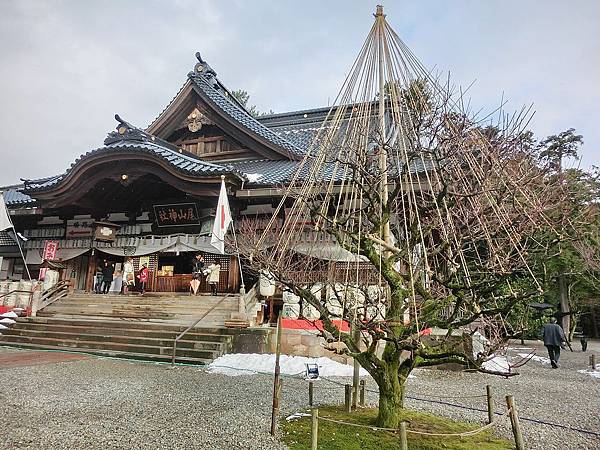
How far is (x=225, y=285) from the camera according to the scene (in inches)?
557

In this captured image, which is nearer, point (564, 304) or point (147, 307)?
point (147, 307)

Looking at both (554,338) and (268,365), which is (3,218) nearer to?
(268,365)

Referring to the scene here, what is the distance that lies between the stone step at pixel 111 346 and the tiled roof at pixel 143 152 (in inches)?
227

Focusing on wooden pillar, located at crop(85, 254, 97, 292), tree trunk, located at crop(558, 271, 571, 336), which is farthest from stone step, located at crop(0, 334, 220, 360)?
tree trunk, located at crop(558, 271, 571, 336)

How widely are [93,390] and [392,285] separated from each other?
5.49 metres

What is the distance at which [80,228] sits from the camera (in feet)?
56.5

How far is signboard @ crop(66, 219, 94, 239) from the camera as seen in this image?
55.6 ft

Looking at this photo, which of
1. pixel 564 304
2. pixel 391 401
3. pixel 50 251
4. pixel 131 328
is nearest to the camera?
pixel 391 401

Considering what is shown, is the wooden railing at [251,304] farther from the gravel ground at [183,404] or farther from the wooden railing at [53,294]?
the wooden railing at [53,294]

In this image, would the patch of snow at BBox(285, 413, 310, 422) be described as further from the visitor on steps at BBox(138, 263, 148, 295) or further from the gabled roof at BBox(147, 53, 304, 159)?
the visitor on steps at BBox(138, 263, 148, 295)

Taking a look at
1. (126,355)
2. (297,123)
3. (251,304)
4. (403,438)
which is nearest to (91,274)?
(126,355)

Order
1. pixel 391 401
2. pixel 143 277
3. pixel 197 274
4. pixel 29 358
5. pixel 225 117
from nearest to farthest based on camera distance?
pixel 391 401, pixel 29 358, pixel 197 274, pixel 143 277, pixel 225 117

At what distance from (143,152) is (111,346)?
6885 mm

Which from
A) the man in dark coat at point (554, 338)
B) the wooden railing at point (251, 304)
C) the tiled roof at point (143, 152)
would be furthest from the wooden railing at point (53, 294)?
the man in dark coat at point (554, 338)
